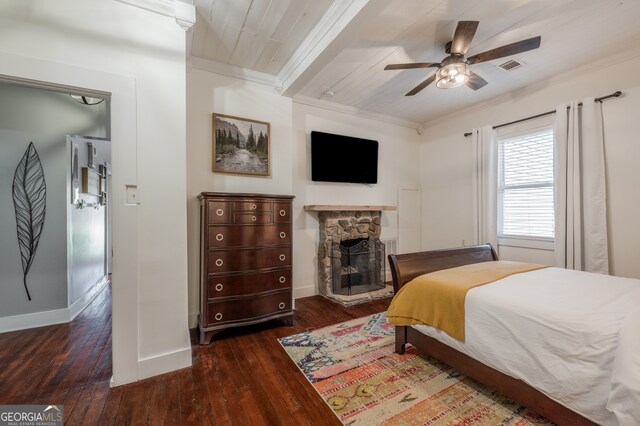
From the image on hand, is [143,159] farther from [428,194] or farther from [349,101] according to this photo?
[428,194]

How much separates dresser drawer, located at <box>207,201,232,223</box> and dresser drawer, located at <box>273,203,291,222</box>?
45cm

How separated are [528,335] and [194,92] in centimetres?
344

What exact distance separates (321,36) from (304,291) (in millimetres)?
2965

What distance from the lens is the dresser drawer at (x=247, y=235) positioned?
2416 mm

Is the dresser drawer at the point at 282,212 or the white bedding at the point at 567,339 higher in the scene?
the dresser drawer at the point at 282,212

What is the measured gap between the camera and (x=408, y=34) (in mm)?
2371

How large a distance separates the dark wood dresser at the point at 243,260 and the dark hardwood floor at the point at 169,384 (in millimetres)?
235

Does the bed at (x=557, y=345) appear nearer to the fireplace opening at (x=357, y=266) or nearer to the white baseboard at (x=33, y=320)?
the fireplace opening at (x=357, y=266)

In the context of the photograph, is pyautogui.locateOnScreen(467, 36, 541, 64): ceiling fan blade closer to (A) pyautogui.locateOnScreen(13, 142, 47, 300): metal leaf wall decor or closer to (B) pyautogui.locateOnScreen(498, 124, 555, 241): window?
(B) pyautogui.locateOnScreen(498, 124, 555, 241): window

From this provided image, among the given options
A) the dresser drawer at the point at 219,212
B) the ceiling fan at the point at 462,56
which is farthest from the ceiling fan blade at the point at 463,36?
the dresser drawer at the point at 219,212

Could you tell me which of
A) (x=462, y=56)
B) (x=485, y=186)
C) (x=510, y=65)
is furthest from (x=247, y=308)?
(x=510, y=65)

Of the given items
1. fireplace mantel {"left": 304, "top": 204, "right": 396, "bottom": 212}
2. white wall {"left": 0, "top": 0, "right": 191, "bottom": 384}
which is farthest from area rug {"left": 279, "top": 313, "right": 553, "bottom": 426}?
fireplace mantel {"left": 304, "top": 204, "right": 396, "bottom": 212}

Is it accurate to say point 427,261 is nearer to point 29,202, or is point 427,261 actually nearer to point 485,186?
point 485,186

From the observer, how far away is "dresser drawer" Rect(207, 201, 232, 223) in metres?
2.39
